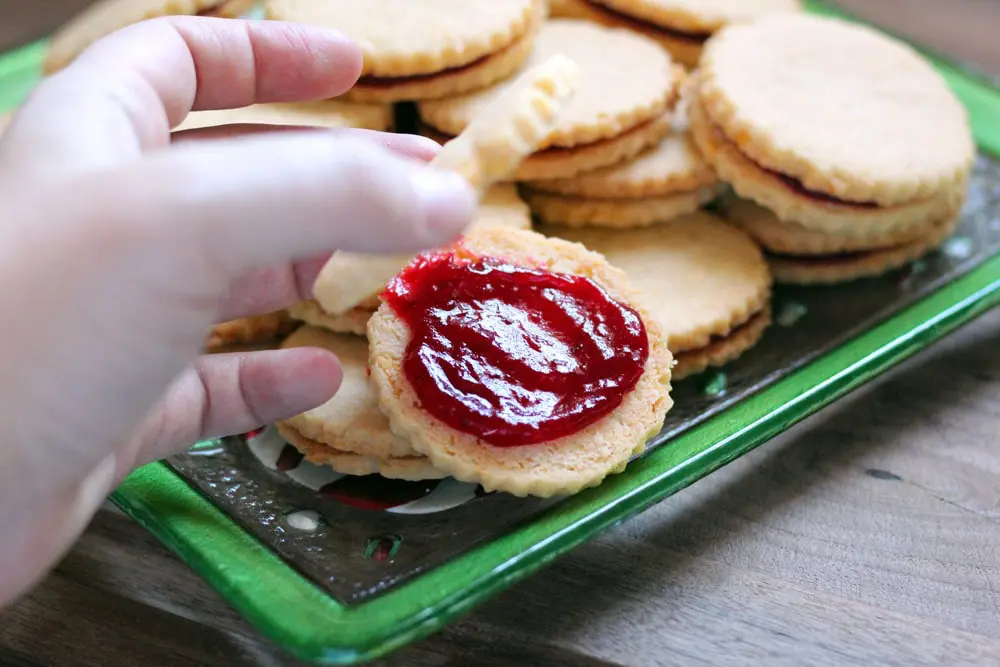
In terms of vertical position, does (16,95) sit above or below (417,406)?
above

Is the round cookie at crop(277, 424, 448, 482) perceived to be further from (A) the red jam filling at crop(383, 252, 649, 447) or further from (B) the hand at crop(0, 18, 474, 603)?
(B) the hand at crop(0, 18, 474, 603)

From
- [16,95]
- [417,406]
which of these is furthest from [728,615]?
[16,95]

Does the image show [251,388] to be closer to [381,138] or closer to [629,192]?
[381,138]

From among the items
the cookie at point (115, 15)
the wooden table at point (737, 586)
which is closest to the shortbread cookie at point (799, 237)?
the wooden table at point (737, 586)

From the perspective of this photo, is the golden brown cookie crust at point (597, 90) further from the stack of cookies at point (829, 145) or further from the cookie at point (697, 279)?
the cookie at point (697, 279)

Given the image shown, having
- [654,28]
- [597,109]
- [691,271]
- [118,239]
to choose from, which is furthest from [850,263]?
[118,239]

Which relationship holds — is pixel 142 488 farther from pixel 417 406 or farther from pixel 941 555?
pixel 941 555

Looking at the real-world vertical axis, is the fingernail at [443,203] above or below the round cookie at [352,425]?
above
